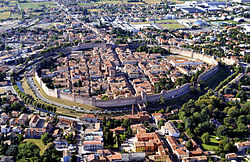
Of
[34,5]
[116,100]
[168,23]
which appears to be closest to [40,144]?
[116,100]

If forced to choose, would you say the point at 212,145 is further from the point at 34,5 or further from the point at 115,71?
the point at 34,5

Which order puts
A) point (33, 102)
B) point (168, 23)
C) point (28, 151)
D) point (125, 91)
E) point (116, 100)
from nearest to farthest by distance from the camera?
1. point (28, 151)
2. point (116, 100)
3. point (33, 102)
4. point (125, 91)
5. point (168, 23)

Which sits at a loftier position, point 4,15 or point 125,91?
point 4,15

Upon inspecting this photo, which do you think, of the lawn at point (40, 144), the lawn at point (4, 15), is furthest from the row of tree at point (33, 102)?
the lawn at point (4, 15)

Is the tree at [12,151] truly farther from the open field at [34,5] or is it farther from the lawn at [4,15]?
the open field at [34,5]

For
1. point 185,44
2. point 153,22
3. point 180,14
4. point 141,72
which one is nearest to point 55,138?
point 141,72

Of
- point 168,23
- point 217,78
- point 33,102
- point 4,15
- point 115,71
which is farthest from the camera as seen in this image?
point 4,15

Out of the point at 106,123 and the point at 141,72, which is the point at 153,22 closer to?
the point at 141,72

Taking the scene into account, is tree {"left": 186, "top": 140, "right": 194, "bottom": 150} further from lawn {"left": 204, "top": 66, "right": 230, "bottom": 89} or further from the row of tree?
lawn {"left": 204, "top": 66, "right": 230, "bottom": 89}

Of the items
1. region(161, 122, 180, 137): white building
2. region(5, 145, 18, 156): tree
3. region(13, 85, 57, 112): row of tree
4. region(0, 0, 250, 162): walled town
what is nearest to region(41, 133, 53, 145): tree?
region(0, 0, 250, 162): walled town
